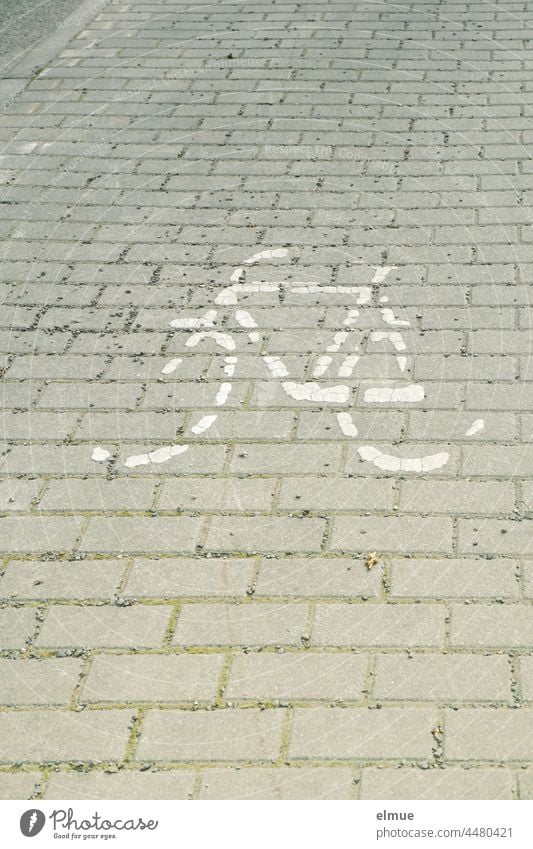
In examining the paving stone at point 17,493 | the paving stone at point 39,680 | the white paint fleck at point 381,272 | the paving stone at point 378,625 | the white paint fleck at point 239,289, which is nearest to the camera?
the paving stone at point 39,680

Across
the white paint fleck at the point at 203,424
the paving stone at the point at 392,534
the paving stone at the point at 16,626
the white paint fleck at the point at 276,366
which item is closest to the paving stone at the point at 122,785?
the paving stone at the point at 16,626

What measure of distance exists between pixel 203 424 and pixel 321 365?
727 millimetres

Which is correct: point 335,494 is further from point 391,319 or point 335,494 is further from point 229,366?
point 391,319

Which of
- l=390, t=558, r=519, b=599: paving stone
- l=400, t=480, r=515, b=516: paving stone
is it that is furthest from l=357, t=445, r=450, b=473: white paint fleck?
l=390, t=558, r=519, b=599: paving stone

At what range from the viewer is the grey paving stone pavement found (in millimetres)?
3871

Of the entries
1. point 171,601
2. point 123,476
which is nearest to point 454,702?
point 171,601

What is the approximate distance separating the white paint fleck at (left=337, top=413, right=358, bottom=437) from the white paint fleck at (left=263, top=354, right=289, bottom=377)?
1.51 ft

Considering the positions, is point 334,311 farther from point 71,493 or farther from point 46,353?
point 71,493

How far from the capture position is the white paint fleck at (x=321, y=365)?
5.82 m

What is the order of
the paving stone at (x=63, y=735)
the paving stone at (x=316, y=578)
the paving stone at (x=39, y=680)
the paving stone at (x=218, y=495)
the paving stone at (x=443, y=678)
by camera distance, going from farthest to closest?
the paving stone at (x=218, y=495), the paving stone at (x=316, y=578), the paving stone at (x=39, y=680), the paving stone at (x=443, y=678), the paving stone at (x=63, y=735)

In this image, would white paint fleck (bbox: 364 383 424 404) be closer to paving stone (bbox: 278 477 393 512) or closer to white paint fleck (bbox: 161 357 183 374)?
paving stone (bbox: 278 477 393 512)

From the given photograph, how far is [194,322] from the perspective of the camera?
20.7 ft

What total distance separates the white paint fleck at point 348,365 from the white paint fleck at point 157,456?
91cm

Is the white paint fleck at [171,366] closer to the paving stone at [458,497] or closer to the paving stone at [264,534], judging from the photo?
the paving stone at [264,534]
